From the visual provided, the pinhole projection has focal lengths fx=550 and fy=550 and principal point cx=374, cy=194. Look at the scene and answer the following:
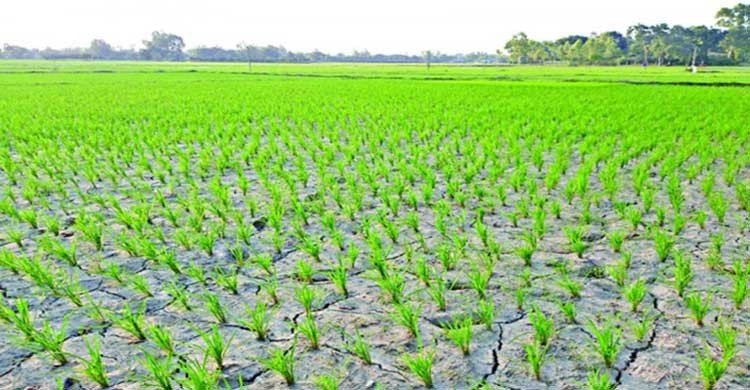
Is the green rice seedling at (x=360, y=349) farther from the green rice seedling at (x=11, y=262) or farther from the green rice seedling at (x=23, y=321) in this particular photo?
the green rice seedling at (x=11, y=262)

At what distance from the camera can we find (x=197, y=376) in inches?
63.9

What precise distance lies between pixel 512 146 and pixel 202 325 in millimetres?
4687

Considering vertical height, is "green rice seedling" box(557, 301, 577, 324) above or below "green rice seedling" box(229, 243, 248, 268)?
above

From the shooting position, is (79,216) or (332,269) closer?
(332,269)

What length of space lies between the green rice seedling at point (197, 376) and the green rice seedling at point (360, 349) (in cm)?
47

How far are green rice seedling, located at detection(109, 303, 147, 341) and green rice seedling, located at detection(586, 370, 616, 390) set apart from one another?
1592 millimetres

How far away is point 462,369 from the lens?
186 cm

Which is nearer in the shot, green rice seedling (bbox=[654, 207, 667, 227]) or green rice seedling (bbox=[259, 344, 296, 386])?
green rice seedling (bbox=[259, 344, 296, 386])

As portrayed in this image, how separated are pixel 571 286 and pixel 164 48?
130717 mm

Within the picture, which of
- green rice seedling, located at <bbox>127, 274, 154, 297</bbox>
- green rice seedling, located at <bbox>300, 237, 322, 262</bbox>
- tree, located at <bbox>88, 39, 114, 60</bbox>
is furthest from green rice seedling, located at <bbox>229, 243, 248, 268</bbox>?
tree, located at <bbox>88, 39, 114, 60</bbox>

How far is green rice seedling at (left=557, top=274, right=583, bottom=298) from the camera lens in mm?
2363

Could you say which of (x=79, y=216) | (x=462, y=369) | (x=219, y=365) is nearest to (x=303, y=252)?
(x=219, y=365)

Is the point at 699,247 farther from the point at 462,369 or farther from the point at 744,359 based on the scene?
the point at 462,369

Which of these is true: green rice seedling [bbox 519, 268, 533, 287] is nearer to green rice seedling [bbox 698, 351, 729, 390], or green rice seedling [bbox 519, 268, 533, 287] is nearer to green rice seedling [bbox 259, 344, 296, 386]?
green rice seedling [bbox 698, 351, 729, 390]
